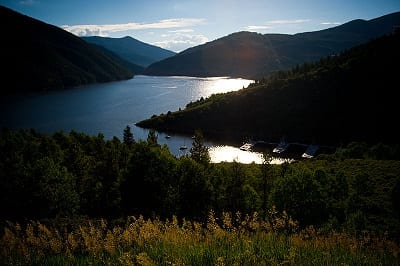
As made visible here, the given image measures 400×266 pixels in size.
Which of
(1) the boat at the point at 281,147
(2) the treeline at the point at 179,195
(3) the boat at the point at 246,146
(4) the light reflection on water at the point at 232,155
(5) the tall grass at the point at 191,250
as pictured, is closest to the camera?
(5) the tall grass at the point at 191,250

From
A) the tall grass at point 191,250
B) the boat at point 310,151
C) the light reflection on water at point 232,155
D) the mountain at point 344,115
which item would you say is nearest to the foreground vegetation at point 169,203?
the tall grass at point 191,250

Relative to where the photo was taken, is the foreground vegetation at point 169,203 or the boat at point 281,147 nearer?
the foreground vegetation at point 169,203

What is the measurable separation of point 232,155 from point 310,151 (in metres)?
37.7

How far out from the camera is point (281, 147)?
6358 inches

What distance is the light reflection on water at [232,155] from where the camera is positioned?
146375 millimetres

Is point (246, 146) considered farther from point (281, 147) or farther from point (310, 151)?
point (310, 151)

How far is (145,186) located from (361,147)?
104332 mm

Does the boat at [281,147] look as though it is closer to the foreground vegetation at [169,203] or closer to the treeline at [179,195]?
the foreground vegetation at [169,203]

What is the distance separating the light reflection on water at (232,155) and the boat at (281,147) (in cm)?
927

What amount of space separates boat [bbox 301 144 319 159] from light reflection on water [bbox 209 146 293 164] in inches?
515

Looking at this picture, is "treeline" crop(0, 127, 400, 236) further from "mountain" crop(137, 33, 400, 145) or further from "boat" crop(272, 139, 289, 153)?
"mountain" crop(137, 33, 400, 145)

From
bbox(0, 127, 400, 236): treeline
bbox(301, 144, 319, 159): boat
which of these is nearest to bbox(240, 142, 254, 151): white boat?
bbox(301, 144, 319, 159): boat

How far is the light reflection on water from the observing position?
14638 cm

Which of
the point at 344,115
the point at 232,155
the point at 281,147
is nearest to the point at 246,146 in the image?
the point at 232,155
